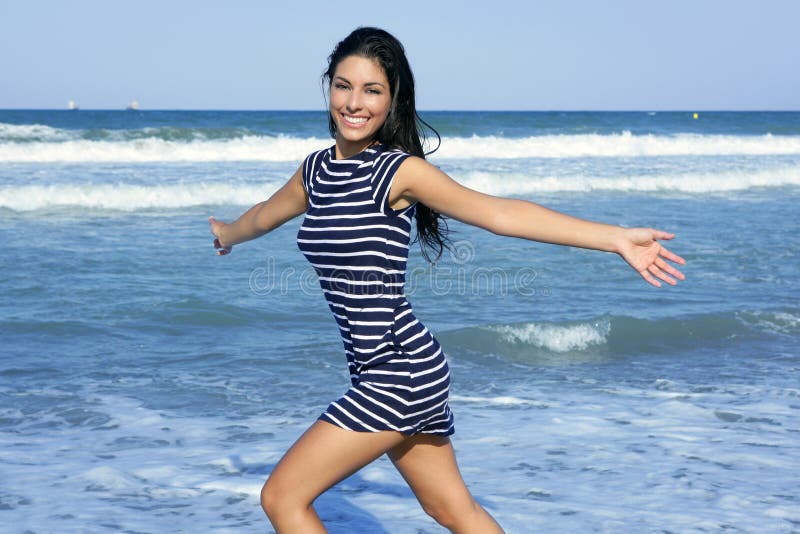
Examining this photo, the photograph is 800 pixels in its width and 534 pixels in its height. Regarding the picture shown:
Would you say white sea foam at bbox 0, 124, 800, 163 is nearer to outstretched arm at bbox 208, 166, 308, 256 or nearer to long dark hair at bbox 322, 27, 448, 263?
outstretched arm at bbox 208, 166, 308, 256

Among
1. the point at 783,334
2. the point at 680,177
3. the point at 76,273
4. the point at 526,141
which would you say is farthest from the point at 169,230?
the point at 526,141

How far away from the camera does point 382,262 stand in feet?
8.71

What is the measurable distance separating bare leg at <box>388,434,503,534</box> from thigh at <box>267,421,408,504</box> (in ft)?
0.56

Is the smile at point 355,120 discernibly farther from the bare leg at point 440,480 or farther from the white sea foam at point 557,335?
the white sea foam at point 557,335

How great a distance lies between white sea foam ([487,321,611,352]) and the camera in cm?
710

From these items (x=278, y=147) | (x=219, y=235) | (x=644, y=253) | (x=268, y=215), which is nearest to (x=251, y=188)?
(x=278, y=147)

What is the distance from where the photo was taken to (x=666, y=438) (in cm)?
502

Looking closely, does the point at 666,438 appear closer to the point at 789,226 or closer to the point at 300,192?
the point at 300,192

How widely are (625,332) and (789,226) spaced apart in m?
7.37

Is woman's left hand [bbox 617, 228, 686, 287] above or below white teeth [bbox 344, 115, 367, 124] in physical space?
below

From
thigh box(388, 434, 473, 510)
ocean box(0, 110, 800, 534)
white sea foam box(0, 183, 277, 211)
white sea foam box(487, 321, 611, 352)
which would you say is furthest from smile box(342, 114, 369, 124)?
white sea foam box(0, 183, 277, 211)

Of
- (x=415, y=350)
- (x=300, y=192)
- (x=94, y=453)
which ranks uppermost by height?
(x=300, y=192)

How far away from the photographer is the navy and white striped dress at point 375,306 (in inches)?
103

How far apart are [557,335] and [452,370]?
1176 millimetres
